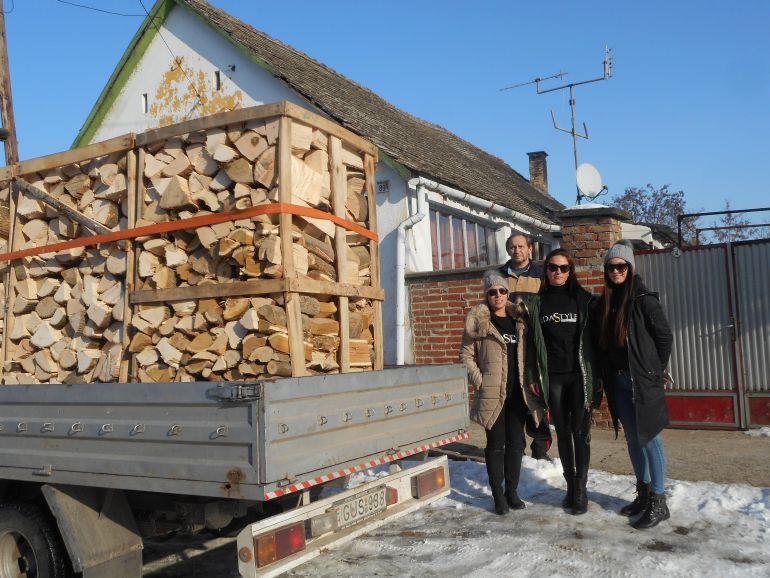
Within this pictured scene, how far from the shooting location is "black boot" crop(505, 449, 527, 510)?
5.36 m

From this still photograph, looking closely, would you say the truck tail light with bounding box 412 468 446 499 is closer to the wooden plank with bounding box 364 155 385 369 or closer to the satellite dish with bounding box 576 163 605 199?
the wooden plank with bounding box 364 155 385 369

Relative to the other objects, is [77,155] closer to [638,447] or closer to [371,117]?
[638,447]

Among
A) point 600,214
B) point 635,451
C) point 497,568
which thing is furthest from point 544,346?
point 600,214

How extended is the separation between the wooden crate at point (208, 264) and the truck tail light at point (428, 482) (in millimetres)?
768

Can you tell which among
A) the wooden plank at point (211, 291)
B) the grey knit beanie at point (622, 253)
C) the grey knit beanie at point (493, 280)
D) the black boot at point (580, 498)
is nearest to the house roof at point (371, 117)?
the grey knit beanie at point (493, 280)

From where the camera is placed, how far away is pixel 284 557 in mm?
3508

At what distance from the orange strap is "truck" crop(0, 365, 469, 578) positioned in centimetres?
97

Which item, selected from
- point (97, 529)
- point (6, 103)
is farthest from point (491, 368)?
point (6, 103)

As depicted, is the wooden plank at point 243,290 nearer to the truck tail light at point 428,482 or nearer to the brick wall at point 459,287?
the truck tail light at point 428,482

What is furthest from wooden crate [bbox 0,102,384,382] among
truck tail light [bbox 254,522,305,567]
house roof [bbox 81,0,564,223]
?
house roof [bbox 81,0,564,223]

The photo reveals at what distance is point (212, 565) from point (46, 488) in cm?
144

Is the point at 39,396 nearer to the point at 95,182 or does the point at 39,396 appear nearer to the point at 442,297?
the point at 95,182

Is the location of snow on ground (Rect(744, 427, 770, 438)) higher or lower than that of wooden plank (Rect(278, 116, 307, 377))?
lower

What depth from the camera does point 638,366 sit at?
4.84m
